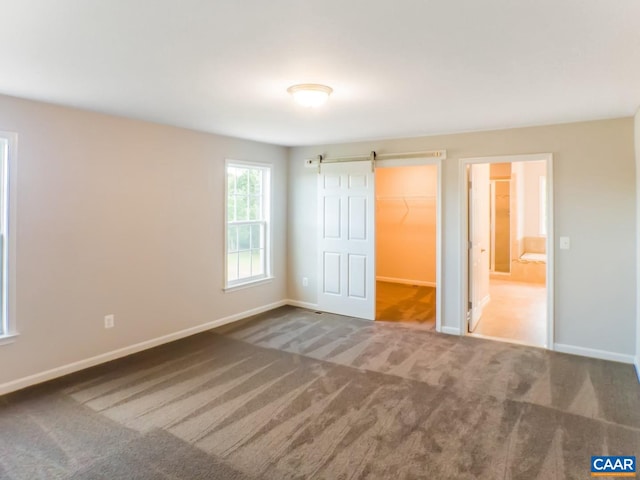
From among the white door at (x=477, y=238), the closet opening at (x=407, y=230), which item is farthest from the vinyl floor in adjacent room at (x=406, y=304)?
the white door at (x=477, y=238)

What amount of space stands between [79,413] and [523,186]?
376 inches

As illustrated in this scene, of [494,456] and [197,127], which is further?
[197,127]

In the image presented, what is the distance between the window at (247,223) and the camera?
5137mm

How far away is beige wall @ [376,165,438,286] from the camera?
7.50 m

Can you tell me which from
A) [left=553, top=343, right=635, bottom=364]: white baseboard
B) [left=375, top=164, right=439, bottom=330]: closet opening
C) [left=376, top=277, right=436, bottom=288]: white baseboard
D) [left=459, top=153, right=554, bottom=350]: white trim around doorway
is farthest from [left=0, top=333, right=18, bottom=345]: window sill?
[left=376, top=277, right=436, bottom=288]: white baseboard

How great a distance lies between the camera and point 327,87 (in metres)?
2.83

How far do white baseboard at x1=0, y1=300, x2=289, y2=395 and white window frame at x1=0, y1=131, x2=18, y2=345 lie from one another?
0.37 metres

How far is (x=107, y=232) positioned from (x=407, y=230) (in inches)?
215

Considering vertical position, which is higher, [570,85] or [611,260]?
[570,85]

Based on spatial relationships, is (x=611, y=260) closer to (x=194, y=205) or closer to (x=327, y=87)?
(x=327, y=87)

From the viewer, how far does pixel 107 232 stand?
147 inches

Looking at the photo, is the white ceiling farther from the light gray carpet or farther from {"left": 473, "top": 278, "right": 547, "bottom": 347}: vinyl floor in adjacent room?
{"left": 473, "top": 278, "right": 547, "bottom": 347}: vinyl floor in adjacent room

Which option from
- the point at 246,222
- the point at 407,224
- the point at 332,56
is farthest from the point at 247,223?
the point at 407,224

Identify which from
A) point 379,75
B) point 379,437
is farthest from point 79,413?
point 379,75
